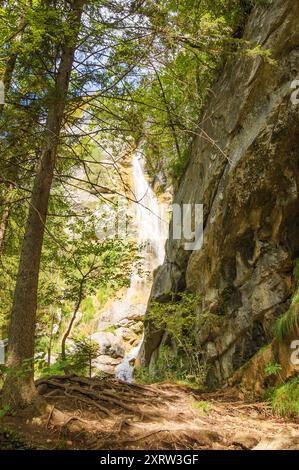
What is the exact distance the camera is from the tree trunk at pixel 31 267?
465 cm

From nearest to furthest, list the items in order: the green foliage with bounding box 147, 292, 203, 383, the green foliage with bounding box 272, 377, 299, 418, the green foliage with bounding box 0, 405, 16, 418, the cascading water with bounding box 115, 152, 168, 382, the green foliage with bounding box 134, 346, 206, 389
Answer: the green foliage with bounding box 0, 405, 16, 418
the green foliage with bounding box 272, 377, 299, 418
the green foliage with bounding box 134, 346, 206, 389
the green foliage with bounding box 147, 292, 203, 383
the cascading water with bounding box 115, 152, 168, 382

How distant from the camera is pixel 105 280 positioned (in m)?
9.88

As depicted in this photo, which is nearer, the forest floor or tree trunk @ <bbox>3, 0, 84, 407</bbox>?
the forest floor

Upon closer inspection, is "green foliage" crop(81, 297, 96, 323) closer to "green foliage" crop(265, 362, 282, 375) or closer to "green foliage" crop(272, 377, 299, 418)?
"green foliage" crop(265, 362, 282, 375)

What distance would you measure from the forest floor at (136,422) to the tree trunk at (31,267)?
0.37 metres

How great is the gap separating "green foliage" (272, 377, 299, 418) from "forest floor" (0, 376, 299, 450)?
16cm

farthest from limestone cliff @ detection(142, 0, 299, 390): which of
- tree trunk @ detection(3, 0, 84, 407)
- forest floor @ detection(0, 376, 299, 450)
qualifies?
tree trunk @ detection(3, 0, 84, 407)

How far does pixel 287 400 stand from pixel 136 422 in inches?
84.0

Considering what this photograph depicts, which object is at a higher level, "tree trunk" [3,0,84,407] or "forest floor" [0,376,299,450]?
"tree trunk" [3,0,84,407]

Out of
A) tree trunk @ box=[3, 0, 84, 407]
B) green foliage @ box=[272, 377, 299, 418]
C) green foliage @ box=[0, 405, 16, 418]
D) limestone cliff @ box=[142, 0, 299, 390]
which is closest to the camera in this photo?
green foliage @ box=[0, 405, 16, 418]

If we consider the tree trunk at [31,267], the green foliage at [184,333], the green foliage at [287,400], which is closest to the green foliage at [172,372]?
the green foliage at [184,333]

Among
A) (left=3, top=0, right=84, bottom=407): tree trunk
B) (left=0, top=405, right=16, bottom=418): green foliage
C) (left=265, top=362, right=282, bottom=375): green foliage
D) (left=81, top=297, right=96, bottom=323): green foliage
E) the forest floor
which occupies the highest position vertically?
(left=3, top=0, right=84, bottom=407): tree trunk

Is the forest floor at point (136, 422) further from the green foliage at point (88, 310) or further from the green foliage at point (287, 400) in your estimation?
the green foliage at point (88, 310)

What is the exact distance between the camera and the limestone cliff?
20.9 feet
